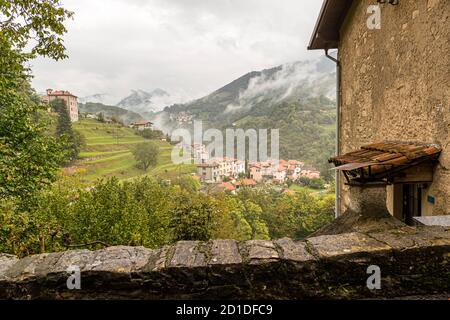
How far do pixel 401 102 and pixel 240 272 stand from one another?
355 centimetres

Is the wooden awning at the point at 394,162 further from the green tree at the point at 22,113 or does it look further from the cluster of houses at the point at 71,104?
the cluster of houses at the point at 71,104

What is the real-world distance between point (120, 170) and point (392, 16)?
6950cm

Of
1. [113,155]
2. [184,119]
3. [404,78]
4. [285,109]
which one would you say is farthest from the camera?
[184,119]

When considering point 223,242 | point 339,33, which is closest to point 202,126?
point 339,33

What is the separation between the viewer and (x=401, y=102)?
13.6 feet

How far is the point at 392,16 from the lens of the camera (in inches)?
174

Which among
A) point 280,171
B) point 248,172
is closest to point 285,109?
point 280,171

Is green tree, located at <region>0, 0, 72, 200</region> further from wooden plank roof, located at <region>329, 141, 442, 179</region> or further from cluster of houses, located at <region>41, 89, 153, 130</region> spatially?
cluster of houses, located at <region>41, 89, 153, 130</region>

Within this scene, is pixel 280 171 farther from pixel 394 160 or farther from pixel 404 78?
pixel 394 160

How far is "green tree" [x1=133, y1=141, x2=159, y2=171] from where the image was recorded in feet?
243

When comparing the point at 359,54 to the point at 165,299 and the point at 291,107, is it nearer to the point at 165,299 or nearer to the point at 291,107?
the point at 165,299

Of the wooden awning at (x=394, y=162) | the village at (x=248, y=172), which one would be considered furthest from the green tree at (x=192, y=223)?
the village at (x=248, y=172)

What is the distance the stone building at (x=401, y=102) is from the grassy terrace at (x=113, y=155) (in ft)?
188

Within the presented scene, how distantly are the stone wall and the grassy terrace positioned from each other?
58841 mm
